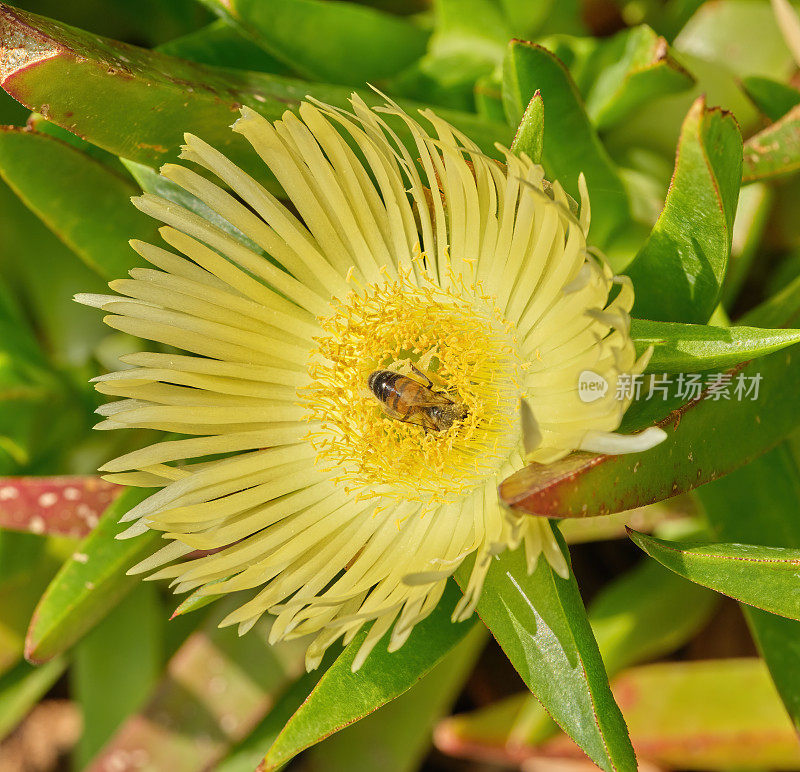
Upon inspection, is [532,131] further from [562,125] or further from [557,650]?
[557,650]

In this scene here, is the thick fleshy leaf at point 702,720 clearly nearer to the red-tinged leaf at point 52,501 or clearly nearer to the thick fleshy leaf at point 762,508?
the thick fleshy leaf at point 762,508

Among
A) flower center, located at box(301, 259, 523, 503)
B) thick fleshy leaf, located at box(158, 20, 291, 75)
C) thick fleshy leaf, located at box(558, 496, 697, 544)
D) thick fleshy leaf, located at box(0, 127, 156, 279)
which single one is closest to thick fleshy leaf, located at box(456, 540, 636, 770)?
flower center, located at box(301, 259, 523, 503)

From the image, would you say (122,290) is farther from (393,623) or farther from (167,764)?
(167,764)

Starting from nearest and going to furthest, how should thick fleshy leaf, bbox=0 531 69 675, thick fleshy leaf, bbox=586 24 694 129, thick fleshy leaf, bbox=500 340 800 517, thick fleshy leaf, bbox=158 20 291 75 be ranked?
thick fleshy leaf, bbox=500 340 800 517
thick fleshy leaf, bbox=586 24 694 129
thick fleshy leaf, bbox=158 20 291 75
thick fleshy leaf, bbox=0 531 69 675

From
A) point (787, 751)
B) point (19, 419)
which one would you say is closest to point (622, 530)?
point (787, 751)

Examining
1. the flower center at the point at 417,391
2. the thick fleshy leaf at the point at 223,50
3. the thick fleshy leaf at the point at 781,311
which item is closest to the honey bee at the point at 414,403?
the flower center at the point at 417,391

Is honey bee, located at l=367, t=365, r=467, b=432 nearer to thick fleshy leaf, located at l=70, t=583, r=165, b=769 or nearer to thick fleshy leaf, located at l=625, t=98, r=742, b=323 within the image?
thick fleshy leaf, located at l=625, t=98, r=742, b=323
